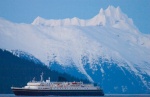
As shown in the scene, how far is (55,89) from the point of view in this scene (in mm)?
189250

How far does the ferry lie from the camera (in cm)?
18580

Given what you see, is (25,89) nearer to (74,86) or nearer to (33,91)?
(33,91)

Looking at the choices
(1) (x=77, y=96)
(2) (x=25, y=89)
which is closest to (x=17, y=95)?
(2) (x=25, y=89)

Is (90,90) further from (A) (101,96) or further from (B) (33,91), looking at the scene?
(B) (33,91)

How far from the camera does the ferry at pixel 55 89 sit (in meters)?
186

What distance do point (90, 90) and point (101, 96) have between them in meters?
3.78

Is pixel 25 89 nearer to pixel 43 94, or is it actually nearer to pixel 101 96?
pixel 43 94

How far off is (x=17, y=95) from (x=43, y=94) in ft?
28.0

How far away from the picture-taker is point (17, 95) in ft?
598

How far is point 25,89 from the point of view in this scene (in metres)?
187

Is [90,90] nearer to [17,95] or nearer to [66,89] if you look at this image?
[66,89]

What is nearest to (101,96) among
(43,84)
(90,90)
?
(90,90)

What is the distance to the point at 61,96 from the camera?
185 meters

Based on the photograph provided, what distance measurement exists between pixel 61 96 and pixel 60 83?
924 cm
